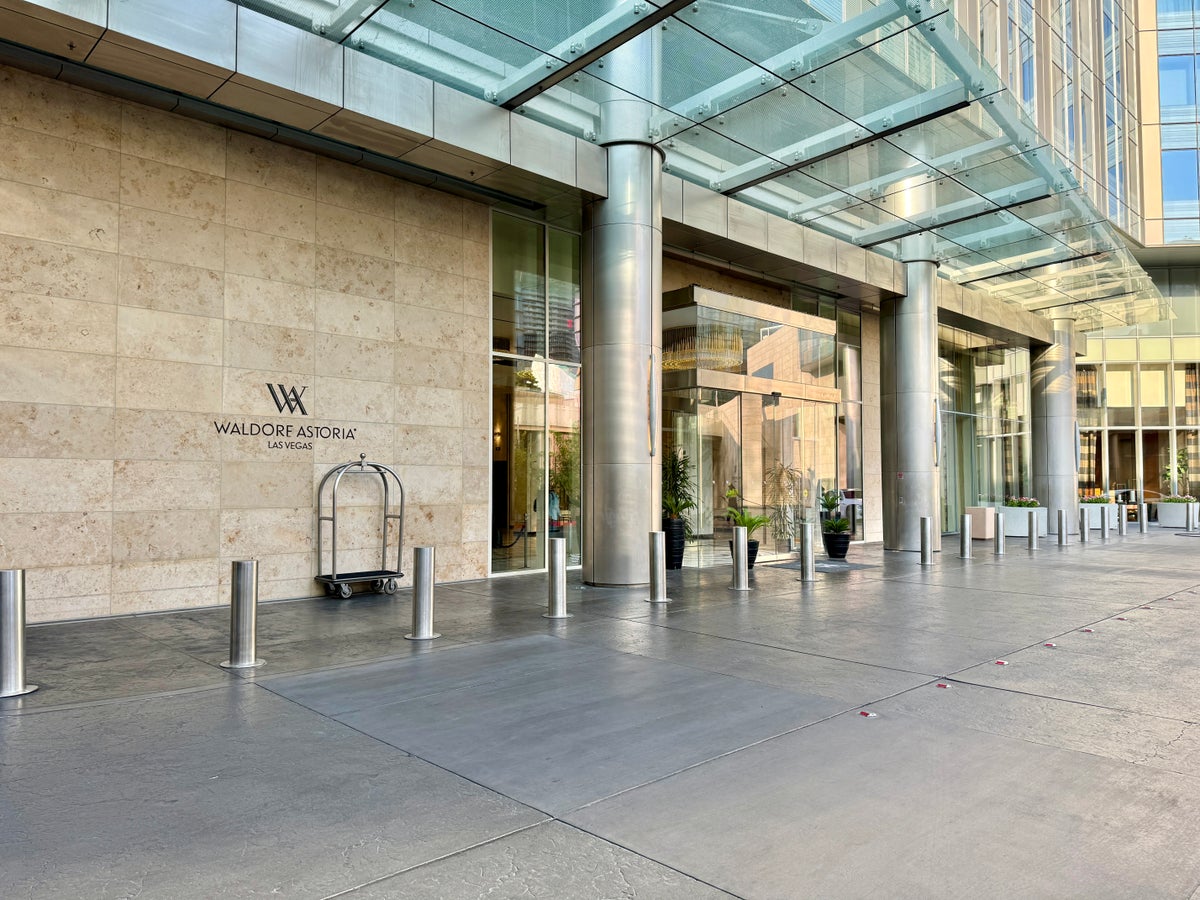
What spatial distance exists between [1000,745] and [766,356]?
1194 centimetres

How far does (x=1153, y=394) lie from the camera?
37156mm

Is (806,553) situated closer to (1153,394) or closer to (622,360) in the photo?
(622,360)

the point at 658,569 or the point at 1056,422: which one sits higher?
the point at 1056,422

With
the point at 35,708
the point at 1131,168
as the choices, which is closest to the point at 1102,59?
the point at 1131,168

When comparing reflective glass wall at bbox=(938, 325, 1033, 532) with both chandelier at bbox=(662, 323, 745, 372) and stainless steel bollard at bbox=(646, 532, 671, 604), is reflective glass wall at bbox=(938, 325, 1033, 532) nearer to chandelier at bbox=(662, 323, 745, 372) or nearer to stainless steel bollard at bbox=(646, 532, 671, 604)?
chandelier at bbox=(662, 323, 745, 372)

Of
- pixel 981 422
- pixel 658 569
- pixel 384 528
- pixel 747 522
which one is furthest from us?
pixel 981 422

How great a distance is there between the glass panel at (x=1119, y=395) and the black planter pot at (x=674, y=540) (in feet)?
103

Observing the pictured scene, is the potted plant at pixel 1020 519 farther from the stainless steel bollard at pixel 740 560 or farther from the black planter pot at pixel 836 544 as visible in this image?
the stainless steel bollard at pixel 740 560

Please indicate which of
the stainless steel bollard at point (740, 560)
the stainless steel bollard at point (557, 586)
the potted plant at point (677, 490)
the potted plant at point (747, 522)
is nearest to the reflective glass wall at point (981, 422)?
the potted plant at point (747, 522)

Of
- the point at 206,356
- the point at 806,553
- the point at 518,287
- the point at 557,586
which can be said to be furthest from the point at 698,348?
the point at 206,356

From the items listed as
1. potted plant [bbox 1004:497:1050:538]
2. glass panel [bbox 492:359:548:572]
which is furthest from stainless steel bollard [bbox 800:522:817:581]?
potted plant [bbox 1004:497:1050:538]

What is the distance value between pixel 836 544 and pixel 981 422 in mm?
13487

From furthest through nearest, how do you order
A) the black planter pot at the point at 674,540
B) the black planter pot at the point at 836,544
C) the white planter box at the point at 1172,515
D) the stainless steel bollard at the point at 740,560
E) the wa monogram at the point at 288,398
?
the white planter box at the point at 1172,515 → the black planter pot at the point at 836,544 → the black planter pot at the point at 674,540 → the stainless steel bollard at the point at 740,560 → the wa monogram at the point at 288,398

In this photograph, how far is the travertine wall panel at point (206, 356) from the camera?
9.21m
